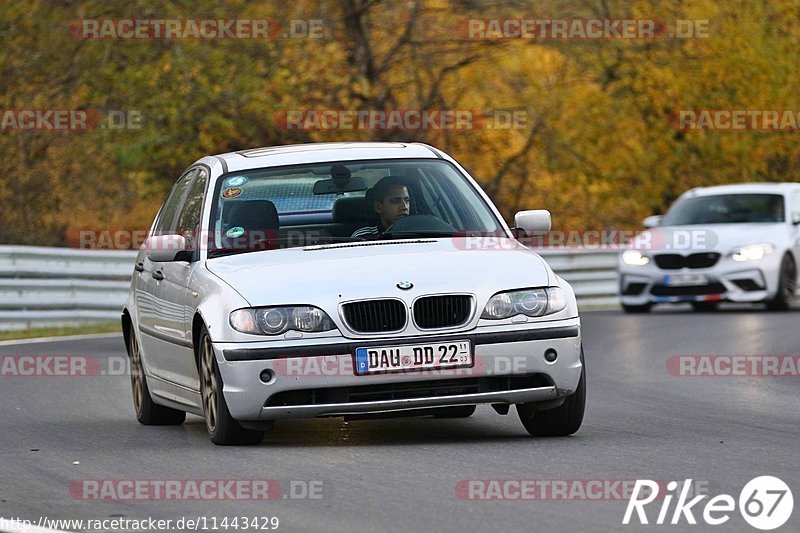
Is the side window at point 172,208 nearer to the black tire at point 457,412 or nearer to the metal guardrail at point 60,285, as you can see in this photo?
the black tire at point 457,412

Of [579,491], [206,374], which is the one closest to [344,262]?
[206,374]

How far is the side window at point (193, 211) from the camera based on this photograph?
10.0 m

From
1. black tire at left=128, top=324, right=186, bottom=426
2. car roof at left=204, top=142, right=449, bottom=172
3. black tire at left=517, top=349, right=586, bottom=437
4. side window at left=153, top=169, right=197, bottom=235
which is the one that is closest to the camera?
black tire at left=517, top=349, right=586, bottom=437

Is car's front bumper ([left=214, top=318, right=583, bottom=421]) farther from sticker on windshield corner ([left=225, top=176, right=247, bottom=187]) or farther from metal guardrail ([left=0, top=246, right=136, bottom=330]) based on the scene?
metal guardrail ([left=0, top=246, right=136, bottom=330])

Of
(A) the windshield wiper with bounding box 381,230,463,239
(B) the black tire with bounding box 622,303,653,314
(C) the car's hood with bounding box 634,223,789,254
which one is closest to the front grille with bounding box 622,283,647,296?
Answer: (B) the black tire with bounding box 622,303,653,314

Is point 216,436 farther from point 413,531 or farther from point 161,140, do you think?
point 161,140

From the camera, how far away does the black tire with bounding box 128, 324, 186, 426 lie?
10672 mm

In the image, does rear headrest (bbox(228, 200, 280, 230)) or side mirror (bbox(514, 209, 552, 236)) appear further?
side mirror (bbox(514, 209, 552, 236))

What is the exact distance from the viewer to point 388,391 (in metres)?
8.69

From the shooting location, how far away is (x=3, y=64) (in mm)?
28266

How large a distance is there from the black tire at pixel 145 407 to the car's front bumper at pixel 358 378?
2.00m

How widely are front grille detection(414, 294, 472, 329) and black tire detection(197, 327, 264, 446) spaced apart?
1.05 m

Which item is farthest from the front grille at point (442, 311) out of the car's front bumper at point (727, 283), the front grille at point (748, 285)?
the front grille at point (748, 285)

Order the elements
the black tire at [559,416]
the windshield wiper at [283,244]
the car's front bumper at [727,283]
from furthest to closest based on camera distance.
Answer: the car's front bumper at [727,283], the windshield wiper at [283,244], the black tire at [559,416]
